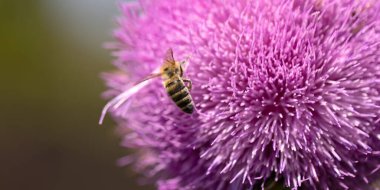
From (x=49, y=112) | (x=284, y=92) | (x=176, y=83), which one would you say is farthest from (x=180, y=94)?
(x=49, y=112)

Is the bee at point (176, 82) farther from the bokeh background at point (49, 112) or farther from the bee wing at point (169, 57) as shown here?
the bokeh background at point (49, 112)

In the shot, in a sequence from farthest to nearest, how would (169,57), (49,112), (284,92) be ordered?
(49,112) → (169,57) → (284,92)

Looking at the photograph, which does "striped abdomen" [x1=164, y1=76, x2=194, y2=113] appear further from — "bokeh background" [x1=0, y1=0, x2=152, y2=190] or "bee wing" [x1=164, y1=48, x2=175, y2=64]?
"bokeh background" [x1=0, y1=0, x2=152, y2=190]

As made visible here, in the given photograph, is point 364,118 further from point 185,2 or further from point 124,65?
point 124,65

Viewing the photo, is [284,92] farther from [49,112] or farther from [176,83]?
[49,112]

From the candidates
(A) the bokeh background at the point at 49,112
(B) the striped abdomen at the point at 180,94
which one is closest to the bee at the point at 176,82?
(B) the striped abdomen at the point at 180,94

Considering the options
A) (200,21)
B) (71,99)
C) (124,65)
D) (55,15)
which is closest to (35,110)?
(71,99)

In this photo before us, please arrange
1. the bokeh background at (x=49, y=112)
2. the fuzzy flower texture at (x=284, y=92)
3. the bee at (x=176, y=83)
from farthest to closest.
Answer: the bokeh background at (x=49, y=112) → the bee at (x=176, y=83) → the fuzzy flower texture at (x=284, y=92)
